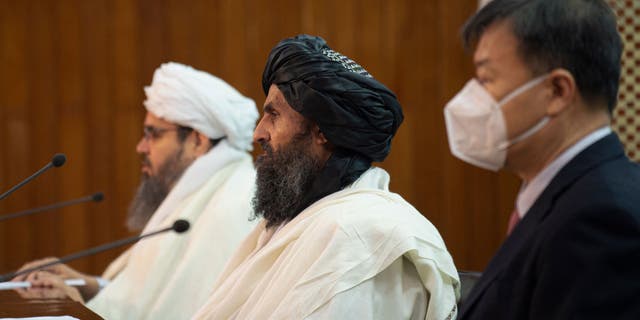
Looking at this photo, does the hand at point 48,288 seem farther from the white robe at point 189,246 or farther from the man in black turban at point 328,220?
the man in black turban at point 328,220

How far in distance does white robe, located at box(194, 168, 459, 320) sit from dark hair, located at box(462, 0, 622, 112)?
2.84 feet

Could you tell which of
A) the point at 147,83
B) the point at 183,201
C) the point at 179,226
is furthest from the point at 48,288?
the point at 147,83

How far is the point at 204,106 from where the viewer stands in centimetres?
444

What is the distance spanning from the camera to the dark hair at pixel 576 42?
1.67 meters

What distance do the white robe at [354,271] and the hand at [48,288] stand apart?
1.12 metres

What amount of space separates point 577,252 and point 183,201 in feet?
9.68

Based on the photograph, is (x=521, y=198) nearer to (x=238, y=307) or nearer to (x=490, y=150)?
(x=490, y=150)

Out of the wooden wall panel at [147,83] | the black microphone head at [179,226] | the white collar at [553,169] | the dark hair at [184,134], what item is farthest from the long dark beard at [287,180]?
the wooden wall panel at [147,83]

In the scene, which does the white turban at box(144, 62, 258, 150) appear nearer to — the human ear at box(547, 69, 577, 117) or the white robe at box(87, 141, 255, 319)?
the white robe at box(87, 141, 255, 319)

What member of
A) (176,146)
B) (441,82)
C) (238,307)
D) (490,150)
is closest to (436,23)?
(441,82)

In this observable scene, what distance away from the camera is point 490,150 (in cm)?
176

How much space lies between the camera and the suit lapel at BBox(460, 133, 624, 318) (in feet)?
5.40

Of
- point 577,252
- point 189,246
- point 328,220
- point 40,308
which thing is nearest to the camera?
point 577,252

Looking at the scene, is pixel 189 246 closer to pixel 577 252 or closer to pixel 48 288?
pixel 48 288
